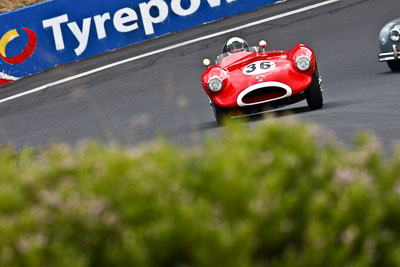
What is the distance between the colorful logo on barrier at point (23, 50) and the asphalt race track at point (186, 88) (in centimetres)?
52

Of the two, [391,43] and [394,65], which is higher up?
[391,43]

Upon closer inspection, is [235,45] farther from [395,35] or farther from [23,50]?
[23,50]

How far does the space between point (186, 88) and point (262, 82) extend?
16.6ft

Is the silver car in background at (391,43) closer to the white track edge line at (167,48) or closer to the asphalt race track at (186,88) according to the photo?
the asphalt race track at (186,88)

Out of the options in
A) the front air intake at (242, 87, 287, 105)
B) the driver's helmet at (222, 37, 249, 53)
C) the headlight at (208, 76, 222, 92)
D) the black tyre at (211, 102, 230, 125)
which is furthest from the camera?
the driver's helmet at (222, 37, 249, 53)

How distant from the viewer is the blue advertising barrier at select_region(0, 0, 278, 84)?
57.0 feet

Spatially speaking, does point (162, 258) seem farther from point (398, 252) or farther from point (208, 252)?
point (398, 252)

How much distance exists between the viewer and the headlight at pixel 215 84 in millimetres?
9664

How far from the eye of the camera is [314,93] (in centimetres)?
980

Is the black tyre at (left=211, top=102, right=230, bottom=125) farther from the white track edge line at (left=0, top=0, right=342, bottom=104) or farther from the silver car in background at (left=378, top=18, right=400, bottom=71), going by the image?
the white track edge line at (left=0, top=0, right=342, bottom=104)

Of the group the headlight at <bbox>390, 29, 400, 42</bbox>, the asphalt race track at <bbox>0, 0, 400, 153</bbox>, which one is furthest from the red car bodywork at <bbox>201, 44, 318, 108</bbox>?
the headlight at <bbox>390, 29, 400, 42</bbox>

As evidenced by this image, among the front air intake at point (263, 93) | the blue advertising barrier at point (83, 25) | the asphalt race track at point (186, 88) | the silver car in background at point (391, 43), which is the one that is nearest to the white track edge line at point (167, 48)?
the asphalt race track at point (186, 88)

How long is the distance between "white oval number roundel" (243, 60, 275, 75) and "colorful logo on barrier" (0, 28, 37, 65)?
339 inches

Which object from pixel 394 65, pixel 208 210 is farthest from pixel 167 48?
pixel 208 210
